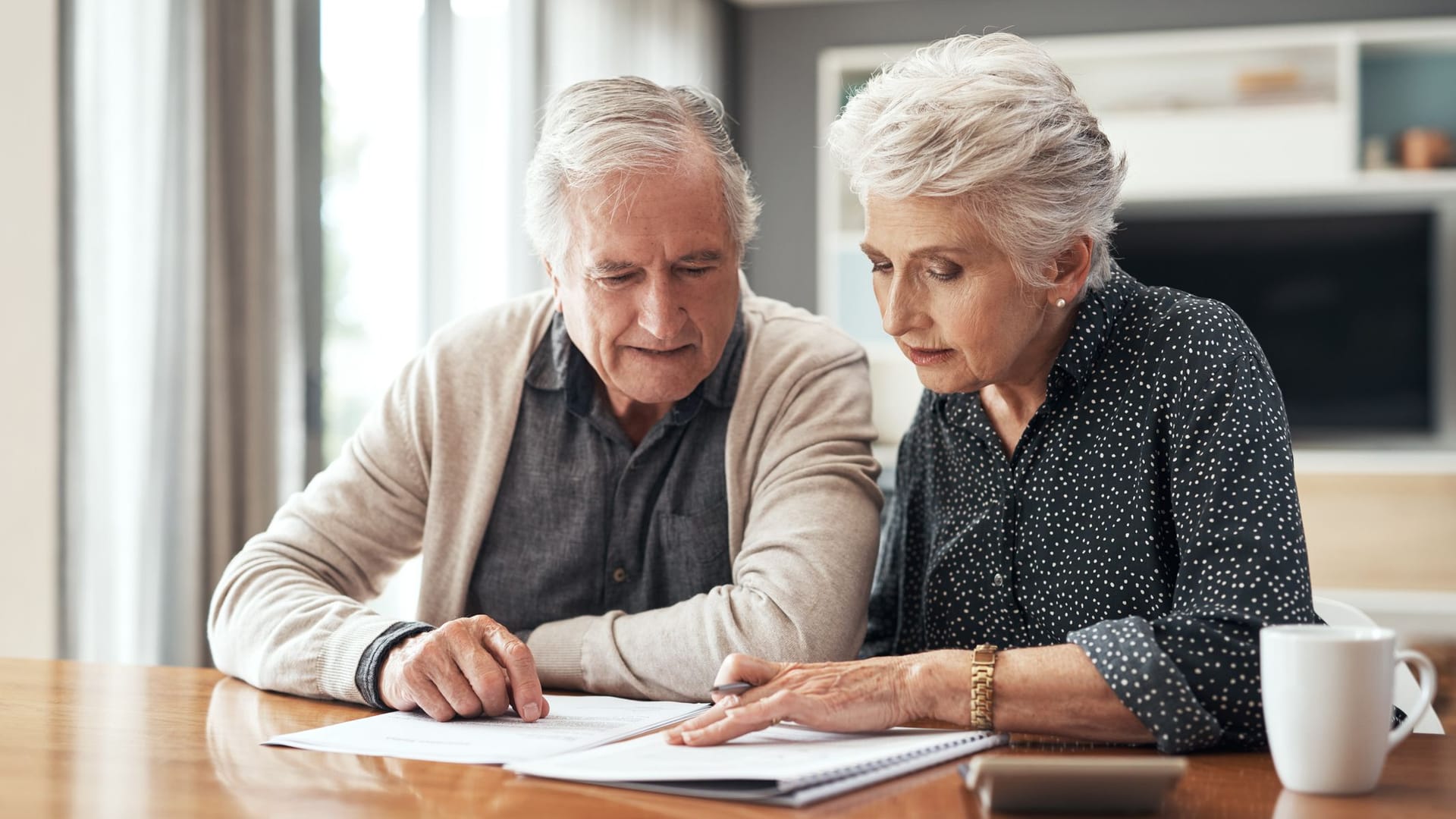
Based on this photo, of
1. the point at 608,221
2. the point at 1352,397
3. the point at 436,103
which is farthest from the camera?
the point at 1352,397

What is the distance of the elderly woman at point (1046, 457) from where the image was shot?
1.09 m

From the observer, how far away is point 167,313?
282cm

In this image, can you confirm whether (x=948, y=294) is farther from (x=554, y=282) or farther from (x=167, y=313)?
(x=167, y=313)

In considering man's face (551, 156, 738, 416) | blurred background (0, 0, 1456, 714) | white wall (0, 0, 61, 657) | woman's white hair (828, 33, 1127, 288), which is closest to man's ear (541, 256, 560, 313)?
man's face (551, 156, 738, 416)

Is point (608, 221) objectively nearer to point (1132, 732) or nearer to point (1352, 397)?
point (1132, 732)

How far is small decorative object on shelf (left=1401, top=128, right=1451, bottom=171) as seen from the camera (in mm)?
5277

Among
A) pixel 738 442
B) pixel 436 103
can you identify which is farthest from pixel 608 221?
pixel 436 103

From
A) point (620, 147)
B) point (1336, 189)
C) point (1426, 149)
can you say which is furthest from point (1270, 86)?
point (620, 147)

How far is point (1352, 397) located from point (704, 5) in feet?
10.1

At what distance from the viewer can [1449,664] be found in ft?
15.0

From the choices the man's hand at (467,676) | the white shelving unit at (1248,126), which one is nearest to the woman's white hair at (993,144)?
the man's hand at (467,676)

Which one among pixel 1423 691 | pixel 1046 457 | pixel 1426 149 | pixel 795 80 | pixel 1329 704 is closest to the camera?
pixel 1329 704

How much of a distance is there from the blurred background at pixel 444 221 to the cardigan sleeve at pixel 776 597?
135 cm

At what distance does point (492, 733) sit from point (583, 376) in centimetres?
58
